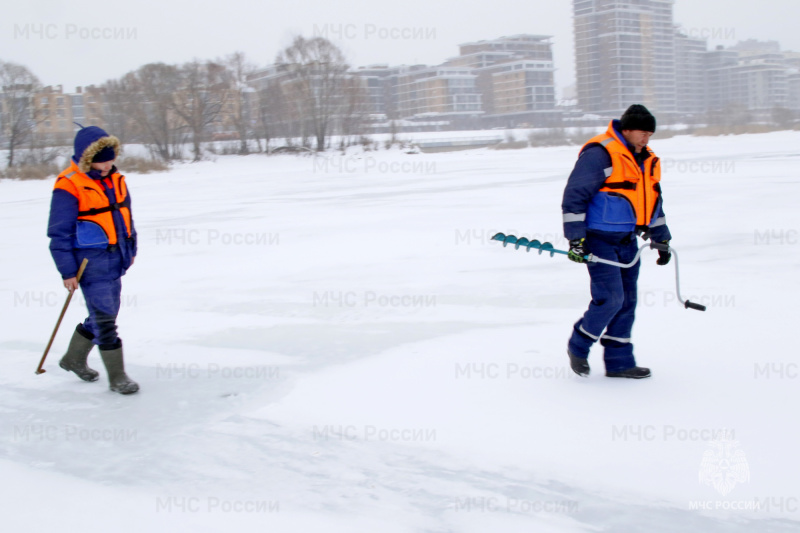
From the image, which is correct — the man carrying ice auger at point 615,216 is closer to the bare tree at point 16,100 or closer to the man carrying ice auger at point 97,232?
the man carrying ice auger at point 97,232

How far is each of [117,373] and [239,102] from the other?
47947mm

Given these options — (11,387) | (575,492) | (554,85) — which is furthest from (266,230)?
(554,85)

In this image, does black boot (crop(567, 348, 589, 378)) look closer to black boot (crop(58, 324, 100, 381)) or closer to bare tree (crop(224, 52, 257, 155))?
black boot (crop(58, 324, 100, 381))

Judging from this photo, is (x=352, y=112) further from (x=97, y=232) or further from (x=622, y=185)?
(x=622, y=185)

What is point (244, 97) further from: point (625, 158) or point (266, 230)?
point (625, 158)

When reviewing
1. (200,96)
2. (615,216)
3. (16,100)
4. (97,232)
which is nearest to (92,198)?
(97,232)

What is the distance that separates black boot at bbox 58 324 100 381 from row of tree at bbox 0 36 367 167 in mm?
41530

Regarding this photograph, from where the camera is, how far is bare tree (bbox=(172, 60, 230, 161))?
1828 inches

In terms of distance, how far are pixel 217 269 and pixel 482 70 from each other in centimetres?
12497

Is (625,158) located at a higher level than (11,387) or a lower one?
higher

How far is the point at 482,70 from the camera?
128 metres

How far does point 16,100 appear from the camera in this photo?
1630 inches

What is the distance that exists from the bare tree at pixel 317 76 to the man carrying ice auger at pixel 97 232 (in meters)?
45.6

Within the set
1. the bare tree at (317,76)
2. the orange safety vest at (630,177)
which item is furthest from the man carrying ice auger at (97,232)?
the bare tree at (317,76)
